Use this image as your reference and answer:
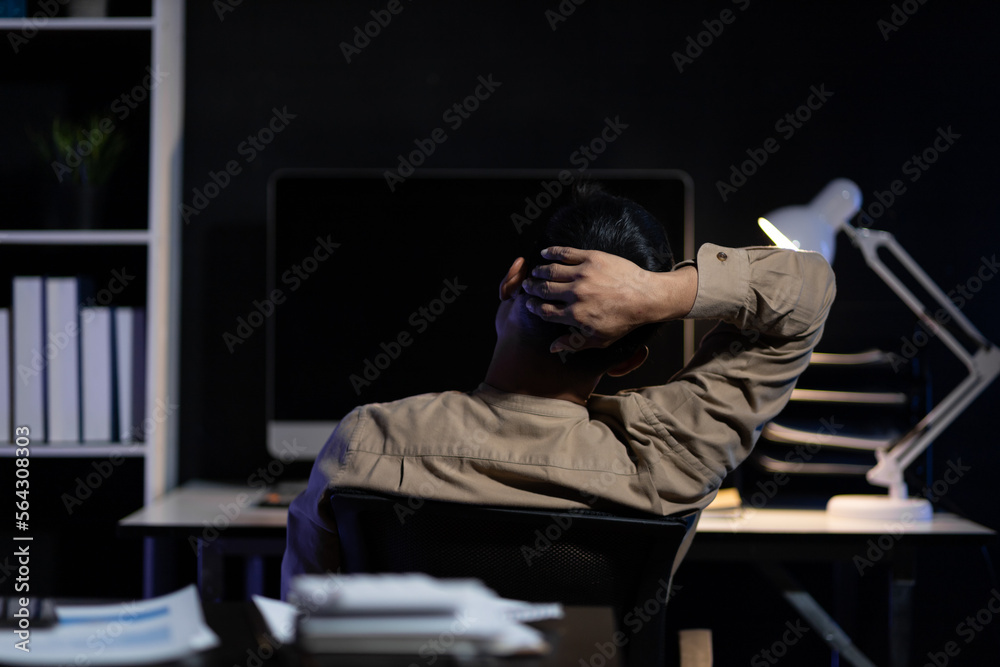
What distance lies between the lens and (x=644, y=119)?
7.57ft

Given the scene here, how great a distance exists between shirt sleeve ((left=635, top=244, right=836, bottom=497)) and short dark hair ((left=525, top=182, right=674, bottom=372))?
0.06m

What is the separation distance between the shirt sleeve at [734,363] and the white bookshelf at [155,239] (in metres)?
1.47

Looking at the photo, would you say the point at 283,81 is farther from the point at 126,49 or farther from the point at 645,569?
the point at 645,569

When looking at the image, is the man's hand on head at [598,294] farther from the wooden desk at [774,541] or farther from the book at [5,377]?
the book at [5,377]

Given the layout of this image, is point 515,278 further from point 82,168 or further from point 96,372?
point 82,168

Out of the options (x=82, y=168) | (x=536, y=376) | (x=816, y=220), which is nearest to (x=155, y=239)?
(x=82, y=168)

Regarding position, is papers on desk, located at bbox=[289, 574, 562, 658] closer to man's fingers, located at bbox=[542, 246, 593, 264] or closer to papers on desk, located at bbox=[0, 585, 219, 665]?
papers on desk, located at bbox=[0, 585, 219, 665]

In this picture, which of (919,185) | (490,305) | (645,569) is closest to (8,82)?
(490,305)

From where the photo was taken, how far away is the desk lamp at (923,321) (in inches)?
69.6

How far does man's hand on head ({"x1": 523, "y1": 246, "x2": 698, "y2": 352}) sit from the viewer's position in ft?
3.09

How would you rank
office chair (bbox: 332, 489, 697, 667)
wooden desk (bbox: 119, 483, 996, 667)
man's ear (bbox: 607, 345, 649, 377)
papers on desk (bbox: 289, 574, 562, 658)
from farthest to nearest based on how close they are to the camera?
wooden desk (bbox: 119, 483, 996, 667)
man's ear (bbox: 607, 345, 649, 377)
office chair (bbox: 332, 489, 697, 667)
papers on desk (bbox: 289, 574, 562, 658)

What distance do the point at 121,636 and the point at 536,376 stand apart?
53cm

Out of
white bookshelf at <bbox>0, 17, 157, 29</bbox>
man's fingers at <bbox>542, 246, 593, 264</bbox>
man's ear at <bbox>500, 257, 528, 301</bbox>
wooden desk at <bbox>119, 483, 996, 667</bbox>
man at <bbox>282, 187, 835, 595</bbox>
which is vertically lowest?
wooden desk at <bbox>119, 483, 996, 667</bbox>

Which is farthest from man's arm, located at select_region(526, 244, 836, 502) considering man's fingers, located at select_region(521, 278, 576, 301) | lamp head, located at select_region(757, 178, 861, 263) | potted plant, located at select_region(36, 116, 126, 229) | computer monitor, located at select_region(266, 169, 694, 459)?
potted plant, located at select_region(36, 116, 126, 229)
